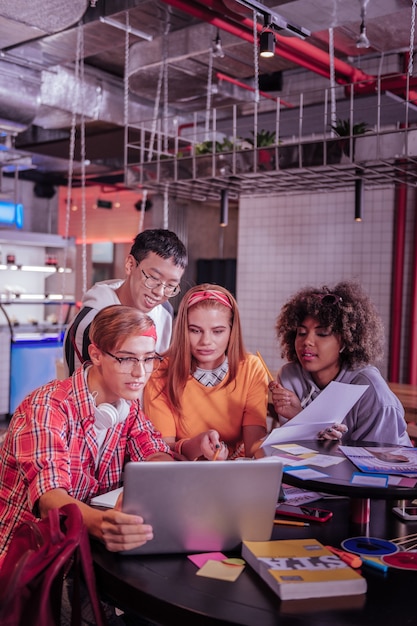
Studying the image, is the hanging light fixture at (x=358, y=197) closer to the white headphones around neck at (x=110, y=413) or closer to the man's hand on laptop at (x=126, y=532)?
the white headphones around neck at (x=110, y=413)

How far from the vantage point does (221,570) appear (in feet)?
5.17

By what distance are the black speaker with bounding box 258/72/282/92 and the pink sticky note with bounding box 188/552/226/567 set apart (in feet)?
18.1

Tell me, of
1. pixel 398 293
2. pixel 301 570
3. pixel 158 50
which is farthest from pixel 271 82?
pixel 301 570

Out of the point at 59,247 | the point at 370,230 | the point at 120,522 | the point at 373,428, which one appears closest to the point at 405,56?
the point at 370,230

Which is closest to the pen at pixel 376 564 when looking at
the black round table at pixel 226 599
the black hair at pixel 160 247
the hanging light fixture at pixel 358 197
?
the black round table at pixel 226 599

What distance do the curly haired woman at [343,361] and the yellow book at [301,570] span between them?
1.12 meters

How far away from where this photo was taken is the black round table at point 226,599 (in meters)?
1.36

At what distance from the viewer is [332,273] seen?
6.16 metres

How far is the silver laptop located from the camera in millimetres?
1546

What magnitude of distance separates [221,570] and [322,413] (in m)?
0.82

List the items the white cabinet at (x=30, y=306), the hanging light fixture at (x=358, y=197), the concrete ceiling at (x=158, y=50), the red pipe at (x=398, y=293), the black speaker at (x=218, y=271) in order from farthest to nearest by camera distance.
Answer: the black speaker at (x=218, y=271), the white cabinet at (x=30, y=306), the red pipe at (x=398, y=293), the concrete ceiling at (x=158, y=50), the hanging light fixture at (x=358, y=197)

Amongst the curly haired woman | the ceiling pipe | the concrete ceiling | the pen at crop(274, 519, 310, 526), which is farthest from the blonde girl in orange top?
the ceiling pipe

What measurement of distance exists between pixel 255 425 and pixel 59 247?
7505 millimetres

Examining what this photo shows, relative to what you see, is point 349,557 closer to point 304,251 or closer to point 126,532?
point 126,532
